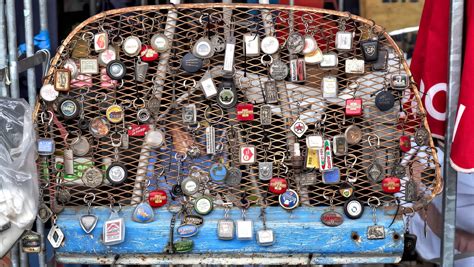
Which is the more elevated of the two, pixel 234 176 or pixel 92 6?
pixel 92 6

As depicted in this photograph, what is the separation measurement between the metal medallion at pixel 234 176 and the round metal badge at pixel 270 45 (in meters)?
0.36

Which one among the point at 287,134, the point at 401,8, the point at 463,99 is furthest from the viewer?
the point at 401,8

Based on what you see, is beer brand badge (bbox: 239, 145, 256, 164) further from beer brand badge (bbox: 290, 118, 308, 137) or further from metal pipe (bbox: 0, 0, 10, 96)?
metal pipe (bbox: 0, 0, 10, 96)

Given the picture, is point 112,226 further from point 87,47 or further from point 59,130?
point 87,47

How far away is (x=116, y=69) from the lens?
203 centimetres

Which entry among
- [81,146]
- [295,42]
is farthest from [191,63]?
[81,146]

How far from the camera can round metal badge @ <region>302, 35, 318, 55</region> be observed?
2.01 m

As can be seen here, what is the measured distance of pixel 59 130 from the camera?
2.11 metres

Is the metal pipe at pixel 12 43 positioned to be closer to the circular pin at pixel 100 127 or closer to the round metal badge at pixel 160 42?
the circular pin at pixel 100 127

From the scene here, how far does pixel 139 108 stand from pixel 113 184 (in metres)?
0.25

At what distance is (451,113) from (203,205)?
0.78m

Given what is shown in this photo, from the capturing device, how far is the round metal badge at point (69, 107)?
2.04 meters

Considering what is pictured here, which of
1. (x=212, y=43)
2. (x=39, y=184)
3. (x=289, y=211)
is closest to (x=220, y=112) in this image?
(x=212, y=43)

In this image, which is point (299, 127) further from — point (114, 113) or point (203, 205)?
point (114, 113)
